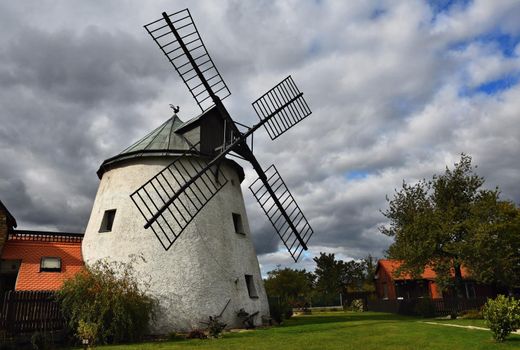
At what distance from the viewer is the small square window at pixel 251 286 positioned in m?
17.2

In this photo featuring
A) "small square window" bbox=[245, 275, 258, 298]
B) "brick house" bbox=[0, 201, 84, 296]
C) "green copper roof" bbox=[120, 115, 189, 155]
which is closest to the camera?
"brick house" bbox=[0, 201, 84, 296]

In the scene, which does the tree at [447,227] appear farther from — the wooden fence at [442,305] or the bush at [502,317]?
the bush at [502,317]

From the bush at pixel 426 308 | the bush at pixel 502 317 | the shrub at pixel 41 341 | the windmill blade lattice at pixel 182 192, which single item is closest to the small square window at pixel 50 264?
the windmill blade lattice at pixel 182 192

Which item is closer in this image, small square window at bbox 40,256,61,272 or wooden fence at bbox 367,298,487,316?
small square window at bbox 40,256,61,272

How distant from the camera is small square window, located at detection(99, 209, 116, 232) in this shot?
1658cm

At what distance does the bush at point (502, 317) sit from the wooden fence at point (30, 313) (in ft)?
43.0

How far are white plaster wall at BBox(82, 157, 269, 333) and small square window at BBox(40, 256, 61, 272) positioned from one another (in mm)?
1074

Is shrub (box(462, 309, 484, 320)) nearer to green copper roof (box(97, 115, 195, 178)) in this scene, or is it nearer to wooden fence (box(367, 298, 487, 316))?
wooden fence (box(367, 298, 487, 316))

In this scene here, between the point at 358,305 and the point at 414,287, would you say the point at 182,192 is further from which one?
the point at 414,287

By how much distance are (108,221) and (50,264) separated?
2694 millimetres

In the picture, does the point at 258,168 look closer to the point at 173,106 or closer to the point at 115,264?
the point at 173,106

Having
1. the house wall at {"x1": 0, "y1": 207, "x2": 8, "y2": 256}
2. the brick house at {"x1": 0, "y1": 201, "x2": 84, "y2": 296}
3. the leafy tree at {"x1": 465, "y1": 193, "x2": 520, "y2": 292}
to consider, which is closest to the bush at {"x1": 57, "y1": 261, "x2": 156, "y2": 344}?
the brick house at {"x1": 0, "y1": 201, "x2": 84, "y2": 296}

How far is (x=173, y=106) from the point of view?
66.1ft

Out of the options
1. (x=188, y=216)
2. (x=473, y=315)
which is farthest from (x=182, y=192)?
(x=473, y=315)
